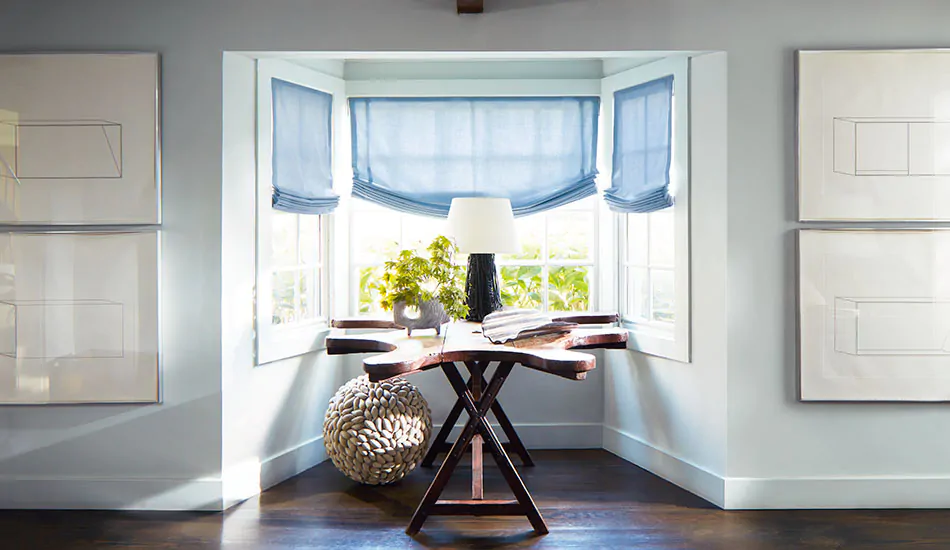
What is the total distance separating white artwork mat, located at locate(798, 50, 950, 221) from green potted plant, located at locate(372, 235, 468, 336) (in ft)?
5.80

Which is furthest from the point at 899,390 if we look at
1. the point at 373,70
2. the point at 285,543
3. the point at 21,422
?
the point at 21,422

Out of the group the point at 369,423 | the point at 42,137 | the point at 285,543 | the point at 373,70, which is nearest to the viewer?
the point at 285,543

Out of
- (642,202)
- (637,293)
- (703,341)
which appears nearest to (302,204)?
(642,202)

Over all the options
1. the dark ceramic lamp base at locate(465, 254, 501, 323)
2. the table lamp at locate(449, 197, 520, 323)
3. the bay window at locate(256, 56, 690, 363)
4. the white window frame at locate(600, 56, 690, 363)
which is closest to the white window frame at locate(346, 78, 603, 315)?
the bay window at locate(256, 56, 690, 363)

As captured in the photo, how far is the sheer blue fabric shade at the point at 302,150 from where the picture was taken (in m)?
3.82

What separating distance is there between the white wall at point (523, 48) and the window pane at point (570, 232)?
119 centimetres

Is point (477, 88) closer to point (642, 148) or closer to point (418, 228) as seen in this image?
point (418, 228)

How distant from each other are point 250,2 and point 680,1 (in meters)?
2.07

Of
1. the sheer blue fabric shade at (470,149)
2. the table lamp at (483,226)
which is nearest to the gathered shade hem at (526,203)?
the sheer blue fabric shade at (470,149)

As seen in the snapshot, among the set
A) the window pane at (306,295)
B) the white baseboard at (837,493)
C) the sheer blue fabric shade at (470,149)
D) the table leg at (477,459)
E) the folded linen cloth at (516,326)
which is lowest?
the white baseboard at (837,493)

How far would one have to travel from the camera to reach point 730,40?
11.3 ft

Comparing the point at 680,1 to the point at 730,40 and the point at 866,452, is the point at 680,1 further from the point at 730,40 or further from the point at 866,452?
the point at 866,452

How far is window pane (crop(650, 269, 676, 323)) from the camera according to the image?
154 inches

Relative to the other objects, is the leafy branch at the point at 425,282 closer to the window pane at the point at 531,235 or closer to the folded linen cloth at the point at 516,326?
the folded linen cloth at the point at 516,326
